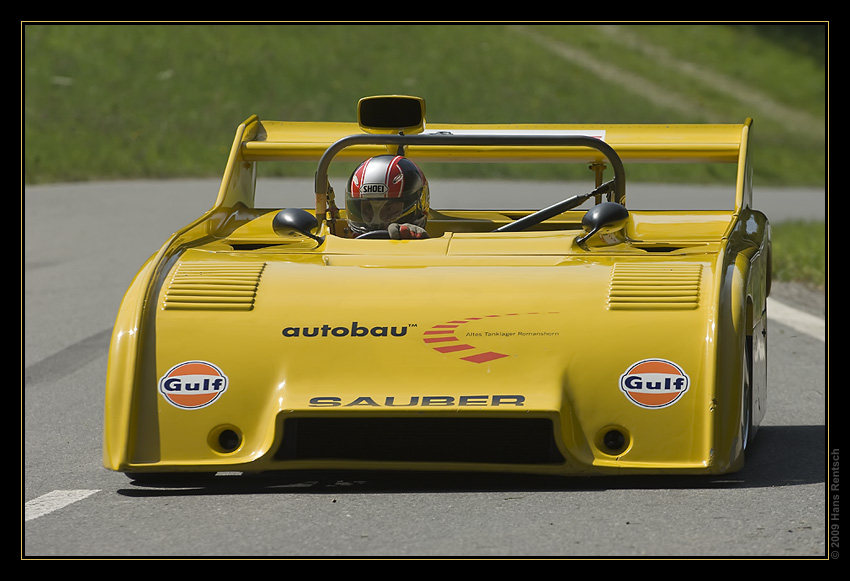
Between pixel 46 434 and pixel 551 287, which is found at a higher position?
pixel 551 287

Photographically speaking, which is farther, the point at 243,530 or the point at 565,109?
the point at 565,109

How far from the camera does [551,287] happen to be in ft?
16.7

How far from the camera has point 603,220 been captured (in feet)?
18.8

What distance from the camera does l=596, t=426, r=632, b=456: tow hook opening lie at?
4.84 m

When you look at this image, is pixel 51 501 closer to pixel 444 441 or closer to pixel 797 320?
pixel 444 441

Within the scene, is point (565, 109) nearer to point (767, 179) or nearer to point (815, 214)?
point (767, 179)

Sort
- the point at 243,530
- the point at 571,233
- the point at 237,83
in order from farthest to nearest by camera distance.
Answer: the point at 237,83
the point at 571,233
the point at 243,530

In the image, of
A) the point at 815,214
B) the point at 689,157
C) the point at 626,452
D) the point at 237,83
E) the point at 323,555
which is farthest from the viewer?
the point at 237,83

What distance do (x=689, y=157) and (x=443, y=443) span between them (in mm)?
3012

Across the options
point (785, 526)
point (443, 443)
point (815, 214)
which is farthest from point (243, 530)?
point (815, 214)

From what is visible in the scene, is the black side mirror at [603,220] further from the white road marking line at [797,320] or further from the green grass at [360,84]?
the green grass at [360,84]

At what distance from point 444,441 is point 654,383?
0.79 m

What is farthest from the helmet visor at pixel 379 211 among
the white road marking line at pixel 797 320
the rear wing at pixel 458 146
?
the white road marking line at pixel 797 320

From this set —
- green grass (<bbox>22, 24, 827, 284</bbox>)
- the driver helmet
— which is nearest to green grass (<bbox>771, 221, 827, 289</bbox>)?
the driver helmet
